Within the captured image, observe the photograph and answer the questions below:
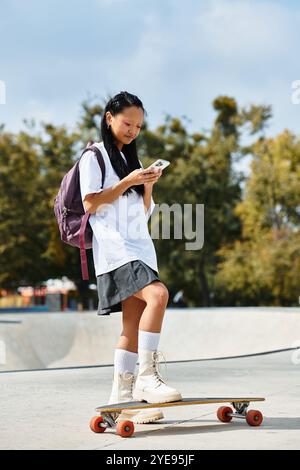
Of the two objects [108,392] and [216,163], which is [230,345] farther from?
[216,163]

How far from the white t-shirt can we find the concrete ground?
3.13 feet

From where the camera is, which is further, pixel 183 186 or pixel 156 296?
pixel 183 186

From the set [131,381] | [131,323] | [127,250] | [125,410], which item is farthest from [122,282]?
[125,410]

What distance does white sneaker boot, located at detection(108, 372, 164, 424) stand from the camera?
486 centimetres

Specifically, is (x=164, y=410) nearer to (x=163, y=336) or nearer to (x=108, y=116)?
(x=108, y=116)

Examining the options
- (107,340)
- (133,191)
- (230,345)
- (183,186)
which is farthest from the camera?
(183,186)

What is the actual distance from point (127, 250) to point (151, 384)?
764 millimetres

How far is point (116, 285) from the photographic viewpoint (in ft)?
15.6

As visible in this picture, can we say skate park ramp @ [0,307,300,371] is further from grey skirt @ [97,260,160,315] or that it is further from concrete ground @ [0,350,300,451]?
grey skirt @ [97,260,160,315]

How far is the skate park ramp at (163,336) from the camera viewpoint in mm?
18234

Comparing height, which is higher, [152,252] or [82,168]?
[82,168]

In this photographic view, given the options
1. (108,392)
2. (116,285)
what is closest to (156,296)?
(116,285)
